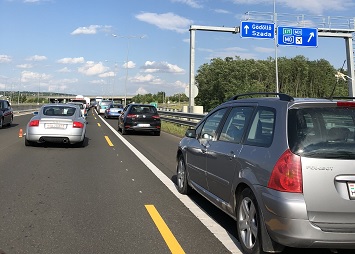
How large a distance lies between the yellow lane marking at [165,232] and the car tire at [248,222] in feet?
2.22

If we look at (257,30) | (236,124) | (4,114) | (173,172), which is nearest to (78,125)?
(173,172)

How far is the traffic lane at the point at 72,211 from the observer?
4.39m

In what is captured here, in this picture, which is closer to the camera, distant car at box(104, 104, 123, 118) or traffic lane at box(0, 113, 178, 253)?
traffic lane at box(0, 113, 178, 253)

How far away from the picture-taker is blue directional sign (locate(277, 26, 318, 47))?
88.4 feet

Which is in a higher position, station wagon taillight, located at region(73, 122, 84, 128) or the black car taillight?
the black car taillight

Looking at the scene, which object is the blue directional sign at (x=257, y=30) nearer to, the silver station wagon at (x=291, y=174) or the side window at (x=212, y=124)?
the side window at (x=212, y=124)

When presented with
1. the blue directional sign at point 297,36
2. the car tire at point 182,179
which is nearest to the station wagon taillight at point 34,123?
the car tire at point 182,179

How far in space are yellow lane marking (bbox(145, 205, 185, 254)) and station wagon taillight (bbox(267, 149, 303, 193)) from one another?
1343 mm

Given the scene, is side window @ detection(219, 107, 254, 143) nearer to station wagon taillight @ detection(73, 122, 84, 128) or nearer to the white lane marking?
the white lane marking

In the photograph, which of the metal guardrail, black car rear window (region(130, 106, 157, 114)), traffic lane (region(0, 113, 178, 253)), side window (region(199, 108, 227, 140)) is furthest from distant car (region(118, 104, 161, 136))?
side window (region(199, 108, 227, 140))

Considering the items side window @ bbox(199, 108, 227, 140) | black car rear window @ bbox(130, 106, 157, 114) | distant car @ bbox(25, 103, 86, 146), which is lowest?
distant car @ bbox(25, 103, 86, 146)

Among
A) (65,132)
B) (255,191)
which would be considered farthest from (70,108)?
(255,191)

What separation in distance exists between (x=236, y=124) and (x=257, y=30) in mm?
22915

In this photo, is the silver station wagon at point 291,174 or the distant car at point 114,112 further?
the distant car at point 114,112
